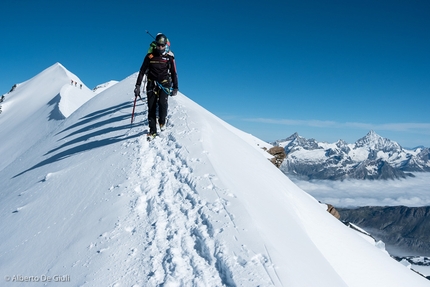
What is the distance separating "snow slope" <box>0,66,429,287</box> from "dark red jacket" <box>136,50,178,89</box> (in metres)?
2.04

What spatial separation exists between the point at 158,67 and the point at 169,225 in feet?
20.8

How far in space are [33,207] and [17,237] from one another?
1293 millimetres

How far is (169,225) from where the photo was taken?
571 cm

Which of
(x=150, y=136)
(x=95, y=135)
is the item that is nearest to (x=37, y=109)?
(x=95, y=135)

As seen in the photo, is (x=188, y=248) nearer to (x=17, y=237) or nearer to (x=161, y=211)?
(x=161, y=211)

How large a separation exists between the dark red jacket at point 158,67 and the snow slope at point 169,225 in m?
A: 2.04

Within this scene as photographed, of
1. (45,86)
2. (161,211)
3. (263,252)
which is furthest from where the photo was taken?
(45,86)

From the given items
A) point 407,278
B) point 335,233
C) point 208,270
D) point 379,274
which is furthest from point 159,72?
point 407,278

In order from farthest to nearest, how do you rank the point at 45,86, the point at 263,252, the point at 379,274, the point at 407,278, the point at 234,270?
1. the point at 45,86
2. the point at 407,278
3. the point at 379,274
4. the point at 263,252
5. the point at 234,270

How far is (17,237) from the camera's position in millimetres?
6586

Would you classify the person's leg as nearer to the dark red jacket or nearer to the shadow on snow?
the dark red jacket

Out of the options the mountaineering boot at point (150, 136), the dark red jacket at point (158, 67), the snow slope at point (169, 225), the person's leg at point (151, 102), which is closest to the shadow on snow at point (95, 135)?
the snow slope at point (169, 225)

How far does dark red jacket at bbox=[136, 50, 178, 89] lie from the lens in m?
10.0

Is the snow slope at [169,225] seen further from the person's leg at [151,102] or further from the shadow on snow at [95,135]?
the person's leg at [151,102]
